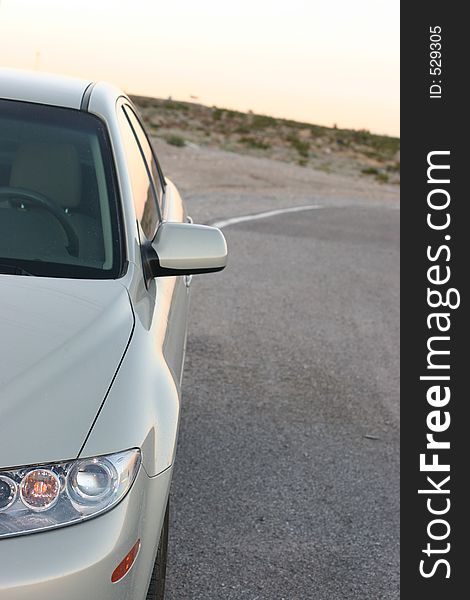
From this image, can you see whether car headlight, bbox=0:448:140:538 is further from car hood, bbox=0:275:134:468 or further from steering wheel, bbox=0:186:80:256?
steering wheel, bbox=0:186:80:256

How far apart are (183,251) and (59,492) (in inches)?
53.1

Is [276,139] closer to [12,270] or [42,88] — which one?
[42,88]

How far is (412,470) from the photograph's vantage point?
524 centimetres

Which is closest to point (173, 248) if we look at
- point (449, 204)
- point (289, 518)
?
point (289, 518)

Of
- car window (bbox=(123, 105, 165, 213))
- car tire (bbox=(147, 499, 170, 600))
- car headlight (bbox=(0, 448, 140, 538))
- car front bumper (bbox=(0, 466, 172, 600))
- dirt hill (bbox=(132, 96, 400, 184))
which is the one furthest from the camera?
dirt hill (bbox=(132, 96, 400, 184))

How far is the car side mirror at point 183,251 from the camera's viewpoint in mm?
3652

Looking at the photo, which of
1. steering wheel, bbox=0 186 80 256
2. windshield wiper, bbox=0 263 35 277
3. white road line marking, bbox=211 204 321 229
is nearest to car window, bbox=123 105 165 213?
steering wheel, bbox=0 186 80 256

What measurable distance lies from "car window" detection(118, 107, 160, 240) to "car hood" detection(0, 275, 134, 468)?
0.70 metres

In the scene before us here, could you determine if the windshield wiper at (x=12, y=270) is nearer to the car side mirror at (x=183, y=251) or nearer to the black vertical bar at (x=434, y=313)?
the car side mirror at (x=183, y=251)

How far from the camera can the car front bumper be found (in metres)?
2.32

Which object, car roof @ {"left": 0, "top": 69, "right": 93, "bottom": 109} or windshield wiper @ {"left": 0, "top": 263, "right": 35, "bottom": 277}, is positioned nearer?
windshield wiper @ {"left": 0, "top": 263, "right": 35, "bottom": 277}

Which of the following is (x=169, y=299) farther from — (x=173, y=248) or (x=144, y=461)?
(x=144, y=461)

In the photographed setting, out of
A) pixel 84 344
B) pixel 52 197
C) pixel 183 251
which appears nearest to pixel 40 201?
pixel 52 197

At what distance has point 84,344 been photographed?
2.93 meters
